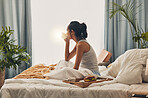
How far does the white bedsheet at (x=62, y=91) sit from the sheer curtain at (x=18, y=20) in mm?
3321

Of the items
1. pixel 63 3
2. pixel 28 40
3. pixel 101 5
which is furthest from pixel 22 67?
pixel 101 5

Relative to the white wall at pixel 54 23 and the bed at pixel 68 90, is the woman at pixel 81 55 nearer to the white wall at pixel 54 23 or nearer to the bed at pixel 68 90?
the bed at pixel 68 90

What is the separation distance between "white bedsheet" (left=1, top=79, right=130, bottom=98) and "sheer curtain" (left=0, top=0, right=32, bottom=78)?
10.9 ft

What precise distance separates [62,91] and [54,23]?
12.4 feet

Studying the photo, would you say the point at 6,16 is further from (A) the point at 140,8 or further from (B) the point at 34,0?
(A) the point at 140,8

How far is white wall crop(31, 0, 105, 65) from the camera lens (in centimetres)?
543

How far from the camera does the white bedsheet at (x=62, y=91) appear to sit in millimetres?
1887

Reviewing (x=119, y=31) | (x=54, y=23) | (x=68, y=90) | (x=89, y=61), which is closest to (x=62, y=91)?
(x=68, y=90)

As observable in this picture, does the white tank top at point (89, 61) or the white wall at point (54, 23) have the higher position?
the white wall at point (54, 23)

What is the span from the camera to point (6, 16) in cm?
518

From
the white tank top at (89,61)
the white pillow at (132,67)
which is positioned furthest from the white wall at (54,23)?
the white pillow at (132,67)

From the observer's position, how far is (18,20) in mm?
5309

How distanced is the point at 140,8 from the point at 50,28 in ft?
7.64

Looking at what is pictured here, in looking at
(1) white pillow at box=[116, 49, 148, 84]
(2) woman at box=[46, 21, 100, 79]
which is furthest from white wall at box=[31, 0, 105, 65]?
(1) white pillow at box=[116, 49, 148, 84]
